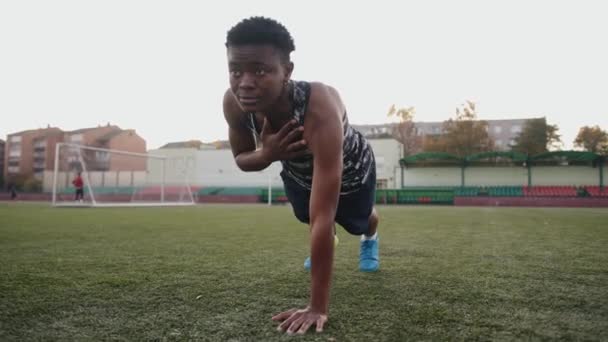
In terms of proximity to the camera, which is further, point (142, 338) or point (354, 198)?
point (354, 198)

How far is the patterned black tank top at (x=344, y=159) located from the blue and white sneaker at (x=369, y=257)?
74 cm

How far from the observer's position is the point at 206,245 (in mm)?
5930

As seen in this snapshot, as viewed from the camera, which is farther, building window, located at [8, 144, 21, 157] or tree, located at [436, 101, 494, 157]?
building window, located at [8, 144, 21, 157]

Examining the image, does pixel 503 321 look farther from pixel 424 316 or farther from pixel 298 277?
pixel 298 277

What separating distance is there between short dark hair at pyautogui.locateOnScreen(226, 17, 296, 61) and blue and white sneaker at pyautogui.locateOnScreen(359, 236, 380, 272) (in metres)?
2.11

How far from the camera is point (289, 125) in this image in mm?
2449

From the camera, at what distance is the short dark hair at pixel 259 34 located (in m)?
2.26

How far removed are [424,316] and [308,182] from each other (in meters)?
1.28

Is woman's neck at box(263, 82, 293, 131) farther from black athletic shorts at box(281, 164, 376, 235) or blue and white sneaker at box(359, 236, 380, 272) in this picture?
blue and white sneaker at box(359, 236, 380, 272)

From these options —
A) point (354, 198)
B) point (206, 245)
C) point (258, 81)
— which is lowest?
point (206, 245)

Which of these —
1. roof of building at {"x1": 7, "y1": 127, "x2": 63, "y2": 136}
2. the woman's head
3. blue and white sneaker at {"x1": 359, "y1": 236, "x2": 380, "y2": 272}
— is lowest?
blue and white sneaker at {"x1": 359, "y1": 236, "x2": 380, "y2": 272}

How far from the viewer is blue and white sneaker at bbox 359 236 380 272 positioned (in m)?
3.82

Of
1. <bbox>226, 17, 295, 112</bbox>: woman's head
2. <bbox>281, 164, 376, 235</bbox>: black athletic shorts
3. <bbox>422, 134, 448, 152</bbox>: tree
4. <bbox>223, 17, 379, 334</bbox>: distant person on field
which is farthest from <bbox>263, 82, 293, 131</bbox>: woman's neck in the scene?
<bbox>422, 134, 448, 152</bbox>: tree

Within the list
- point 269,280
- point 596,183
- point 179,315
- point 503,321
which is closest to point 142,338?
point 179,315
